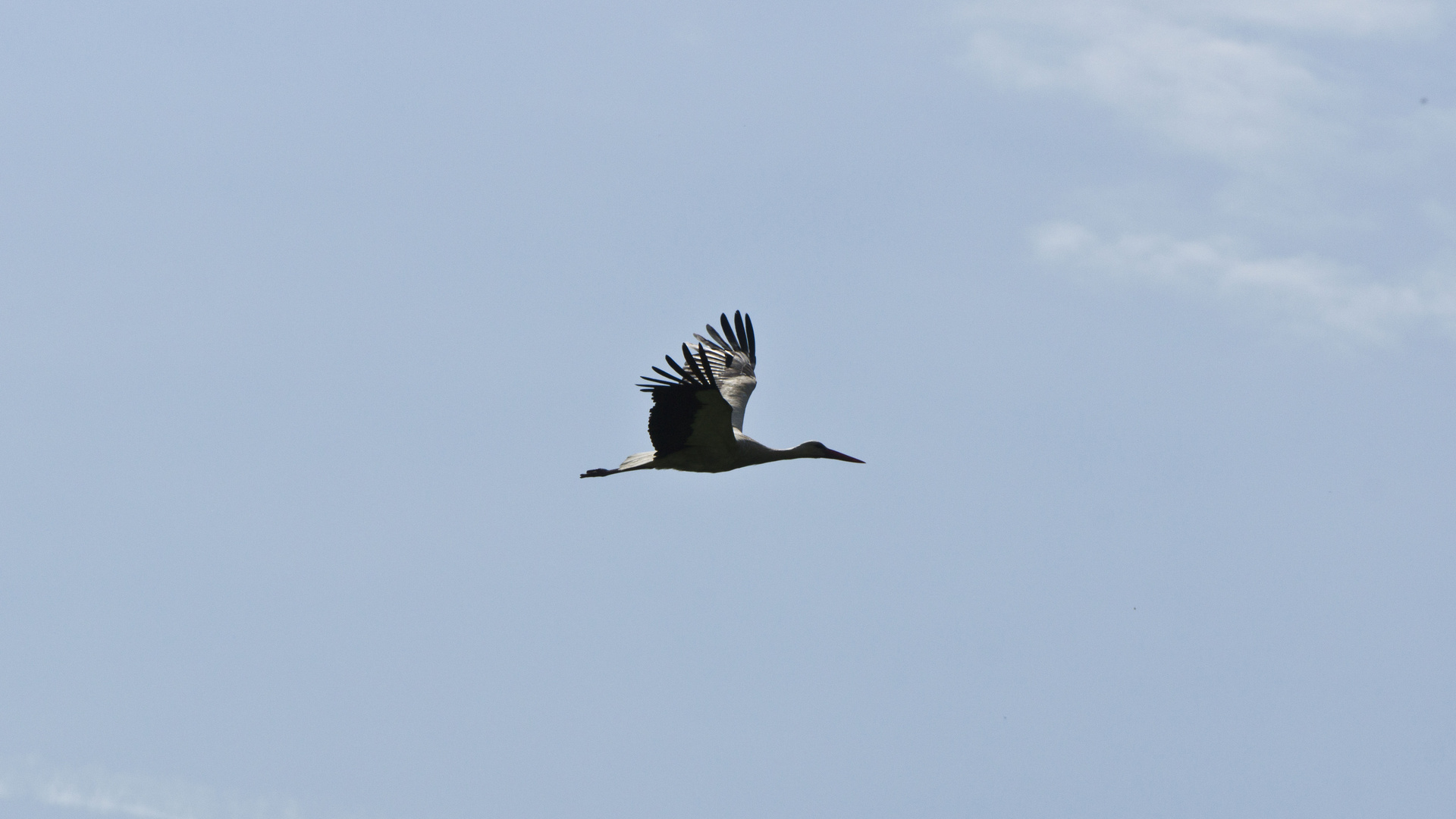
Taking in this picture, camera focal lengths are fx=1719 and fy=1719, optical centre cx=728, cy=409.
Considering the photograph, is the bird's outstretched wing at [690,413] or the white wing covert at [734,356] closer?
the bird's outstretched wing at [690,413]

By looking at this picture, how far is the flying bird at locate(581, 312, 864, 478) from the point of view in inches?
845

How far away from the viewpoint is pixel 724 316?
26.9 meters

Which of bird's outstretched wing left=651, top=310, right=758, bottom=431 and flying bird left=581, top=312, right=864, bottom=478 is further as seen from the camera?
bird's outstretched wing left=651, top=310, right=758, bottom=431

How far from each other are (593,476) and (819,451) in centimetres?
339

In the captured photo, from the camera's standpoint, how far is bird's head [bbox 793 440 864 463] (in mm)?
24656

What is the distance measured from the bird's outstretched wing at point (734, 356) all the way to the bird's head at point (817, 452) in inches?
61.6

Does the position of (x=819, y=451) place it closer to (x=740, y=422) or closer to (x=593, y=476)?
(x=740, y=422)

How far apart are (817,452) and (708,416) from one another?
347 cm

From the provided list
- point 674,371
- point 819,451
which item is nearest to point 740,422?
point 819,451

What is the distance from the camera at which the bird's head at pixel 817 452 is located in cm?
2466

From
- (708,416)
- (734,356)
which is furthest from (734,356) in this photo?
(708,416)

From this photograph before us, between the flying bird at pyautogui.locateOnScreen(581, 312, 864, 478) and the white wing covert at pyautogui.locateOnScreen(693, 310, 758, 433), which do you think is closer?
the flying bird at pyautogui.locateOnScreen(581, 312, 864, 478)

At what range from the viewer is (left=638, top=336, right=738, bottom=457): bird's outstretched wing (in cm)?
2127

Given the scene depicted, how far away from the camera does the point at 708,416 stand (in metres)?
21.8
